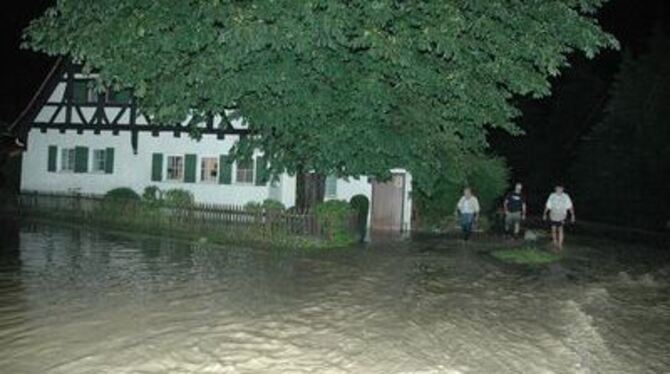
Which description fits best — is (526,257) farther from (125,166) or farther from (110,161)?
(110,161)

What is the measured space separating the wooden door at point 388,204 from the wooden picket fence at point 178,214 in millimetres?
6522

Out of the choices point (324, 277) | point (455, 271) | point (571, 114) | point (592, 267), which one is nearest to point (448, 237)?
point (592, 267)

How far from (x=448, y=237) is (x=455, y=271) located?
30.4ft

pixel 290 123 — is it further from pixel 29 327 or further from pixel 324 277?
pixel 29 327

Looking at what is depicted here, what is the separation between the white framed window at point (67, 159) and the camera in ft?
102

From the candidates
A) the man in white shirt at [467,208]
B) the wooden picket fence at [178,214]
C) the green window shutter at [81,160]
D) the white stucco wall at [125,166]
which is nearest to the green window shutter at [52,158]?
the white stucco wall at [125,166]

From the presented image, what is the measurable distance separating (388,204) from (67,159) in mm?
14402

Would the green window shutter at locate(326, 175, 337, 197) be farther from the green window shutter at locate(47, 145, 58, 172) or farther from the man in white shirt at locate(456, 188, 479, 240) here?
the green window shutter at locate(47, 145, 58, 172)

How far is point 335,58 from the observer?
1655 centimetres

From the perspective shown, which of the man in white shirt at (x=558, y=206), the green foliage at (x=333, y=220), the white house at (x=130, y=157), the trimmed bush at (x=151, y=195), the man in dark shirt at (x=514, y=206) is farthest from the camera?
the white house at (x=130, y=157)

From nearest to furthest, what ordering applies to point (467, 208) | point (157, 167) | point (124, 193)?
1. point (467, 208)
2. point (124, 193)
3. point (157, 167)

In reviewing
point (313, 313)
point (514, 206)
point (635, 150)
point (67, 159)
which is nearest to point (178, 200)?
point (67, 159)

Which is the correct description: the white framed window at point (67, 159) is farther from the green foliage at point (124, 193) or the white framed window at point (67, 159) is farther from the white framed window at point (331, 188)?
the white framed window at point (331, 188)

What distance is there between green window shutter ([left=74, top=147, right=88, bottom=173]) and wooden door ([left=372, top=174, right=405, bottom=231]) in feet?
41.6
